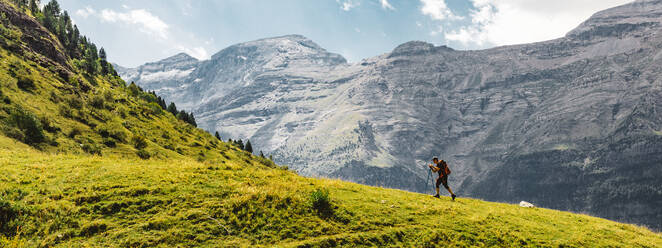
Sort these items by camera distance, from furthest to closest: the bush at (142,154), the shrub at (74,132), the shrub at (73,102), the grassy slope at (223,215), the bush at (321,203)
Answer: the shrub at (73,102) → the bush at (142,154) → the shrub at (74,132) → the bush at (321,203) → the grassy slope at (223,215)

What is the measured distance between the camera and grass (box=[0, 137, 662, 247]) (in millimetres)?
11398

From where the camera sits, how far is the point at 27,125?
29062mm

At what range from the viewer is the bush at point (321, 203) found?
14.8 metres

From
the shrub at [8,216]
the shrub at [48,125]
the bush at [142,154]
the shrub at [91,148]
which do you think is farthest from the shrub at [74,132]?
the shrub at [8,216]

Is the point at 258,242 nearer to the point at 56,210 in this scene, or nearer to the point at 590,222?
the point at 56,210

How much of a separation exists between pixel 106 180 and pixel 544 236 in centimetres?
2063

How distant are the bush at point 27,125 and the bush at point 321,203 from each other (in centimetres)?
2782

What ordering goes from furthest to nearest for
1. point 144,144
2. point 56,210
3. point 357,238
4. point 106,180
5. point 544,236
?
point 144,144 < point 544,236 < point 106,180 < point 357,238 < point 56,210

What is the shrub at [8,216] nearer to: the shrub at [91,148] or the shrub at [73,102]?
the shrub at [91,148]

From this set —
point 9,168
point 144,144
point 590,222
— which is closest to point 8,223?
point 9,168

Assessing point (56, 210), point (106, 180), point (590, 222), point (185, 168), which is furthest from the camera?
point (590, 222)

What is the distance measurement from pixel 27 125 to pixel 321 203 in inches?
1189

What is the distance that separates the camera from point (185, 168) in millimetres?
17578

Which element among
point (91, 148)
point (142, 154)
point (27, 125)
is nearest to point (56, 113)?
point (91, 148)
